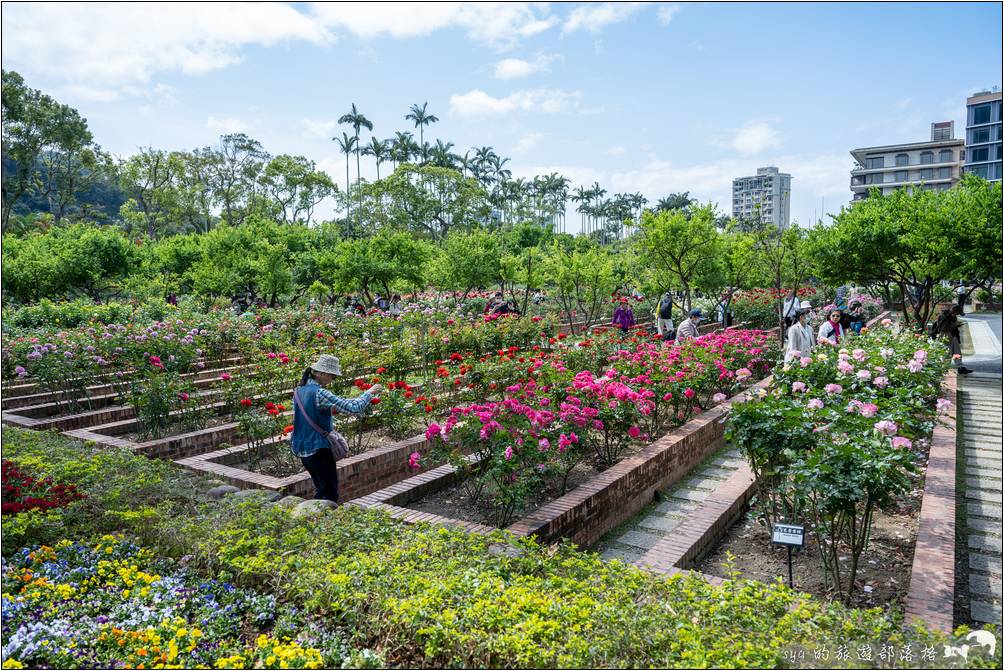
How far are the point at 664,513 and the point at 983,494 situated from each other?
3.25 meters

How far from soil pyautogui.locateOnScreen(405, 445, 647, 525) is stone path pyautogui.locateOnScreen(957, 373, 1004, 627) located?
3.15 metres

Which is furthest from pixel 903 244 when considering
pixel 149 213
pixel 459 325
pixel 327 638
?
pixel 149 213

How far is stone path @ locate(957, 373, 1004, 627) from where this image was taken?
15.5ft

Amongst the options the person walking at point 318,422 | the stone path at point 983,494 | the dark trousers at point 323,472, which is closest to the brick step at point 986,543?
the stone path at point 983,494

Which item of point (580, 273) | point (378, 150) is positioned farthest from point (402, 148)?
point (580, 273)

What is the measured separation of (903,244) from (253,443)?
37.4ft

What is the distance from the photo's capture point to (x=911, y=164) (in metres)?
78.0

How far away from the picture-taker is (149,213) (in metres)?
47.3

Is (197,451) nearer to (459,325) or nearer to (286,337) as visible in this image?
(286,337)

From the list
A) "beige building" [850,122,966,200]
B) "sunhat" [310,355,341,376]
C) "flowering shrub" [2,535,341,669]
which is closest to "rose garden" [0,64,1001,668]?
"flowering shrub" [2,535,341,669]

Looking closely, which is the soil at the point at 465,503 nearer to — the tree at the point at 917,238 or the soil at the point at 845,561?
the soil at the point at 845,561

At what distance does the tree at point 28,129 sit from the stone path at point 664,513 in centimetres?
3457

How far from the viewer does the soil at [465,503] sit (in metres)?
5.77

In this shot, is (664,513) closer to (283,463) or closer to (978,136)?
(283,463)
